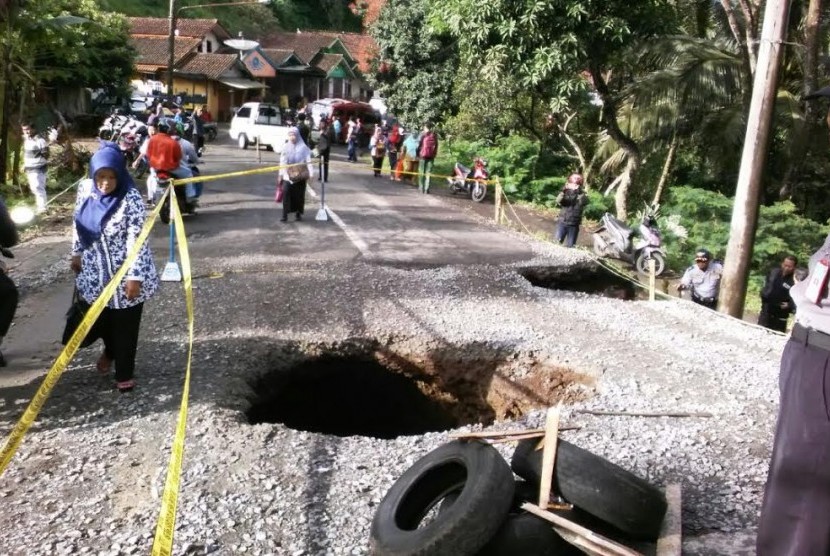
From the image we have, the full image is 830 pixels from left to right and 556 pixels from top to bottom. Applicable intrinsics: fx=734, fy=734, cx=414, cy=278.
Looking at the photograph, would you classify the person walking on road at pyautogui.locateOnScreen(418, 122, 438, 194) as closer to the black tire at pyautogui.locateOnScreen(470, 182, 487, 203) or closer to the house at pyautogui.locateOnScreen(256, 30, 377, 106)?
the black tire at pyautogui.locateOnScreen(470, 182, 487, 203)

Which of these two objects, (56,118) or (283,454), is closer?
(283,454)

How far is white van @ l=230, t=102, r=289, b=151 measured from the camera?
82.7 feet

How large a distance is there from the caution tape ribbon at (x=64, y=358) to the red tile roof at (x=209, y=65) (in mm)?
35467

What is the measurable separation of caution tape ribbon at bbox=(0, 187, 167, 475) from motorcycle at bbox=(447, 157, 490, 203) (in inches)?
488

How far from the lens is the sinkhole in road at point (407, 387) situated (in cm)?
632

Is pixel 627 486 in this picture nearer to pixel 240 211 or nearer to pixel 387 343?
pixel 387 343

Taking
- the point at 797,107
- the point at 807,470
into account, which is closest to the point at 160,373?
the point at 807,470

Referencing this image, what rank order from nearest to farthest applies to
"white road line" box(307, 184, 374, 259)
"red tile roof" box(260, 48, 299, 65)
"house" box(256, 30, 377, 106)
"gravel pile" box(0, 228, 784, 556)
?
1. "gravel pile" box(0, 228, 784, 556)
2. "white road line" box(307, 184, 374, 259)
3. "red tile roof" box(260, 48, 299, 65)
4. "house" box(256, 30, 377, 106)

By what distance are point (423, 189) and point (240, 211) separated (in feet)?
18.9

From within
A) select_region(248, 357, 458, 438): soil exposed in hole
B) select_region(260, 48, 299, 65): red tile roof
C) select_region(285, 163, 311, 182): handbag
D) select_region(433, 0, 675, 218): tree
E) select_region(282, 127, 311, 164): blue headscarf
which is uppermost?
select_region(260, 48, 299, 65): red tile roof

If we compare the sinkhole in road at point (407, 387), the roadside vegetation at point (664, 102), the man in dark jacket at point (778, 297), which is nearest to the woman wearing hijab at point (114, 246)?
the sinkhole in road at point (407, 387)

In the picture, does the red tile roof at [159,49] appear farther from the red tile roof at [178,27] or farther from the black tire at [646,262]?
the black tire at [646,262]

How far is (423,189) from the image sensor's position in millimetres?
17797

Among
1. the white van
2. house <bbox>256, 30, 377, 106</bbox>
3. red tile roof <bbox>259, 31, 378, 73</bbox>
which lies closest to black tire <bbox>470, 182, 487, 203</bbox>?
the white van
